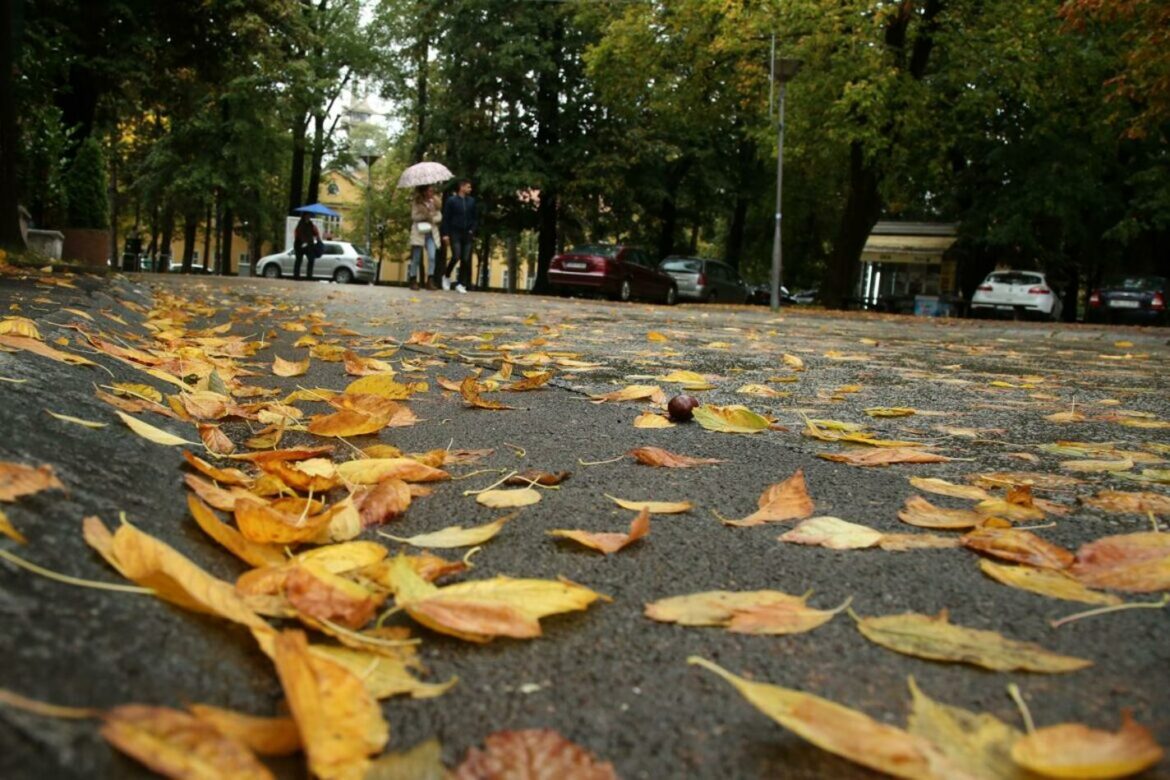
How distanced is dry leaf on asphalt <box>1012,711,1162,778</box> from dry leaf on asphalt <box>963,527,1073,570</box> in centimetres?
61

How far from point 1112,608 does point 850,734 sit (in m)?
0.60

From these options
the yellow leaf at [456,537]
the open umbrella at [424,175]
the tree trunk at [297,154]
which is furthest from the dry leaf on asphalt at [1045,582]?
the tree trunk at [297,154]

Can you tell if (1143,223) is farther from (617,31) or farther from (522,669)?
(522,669)

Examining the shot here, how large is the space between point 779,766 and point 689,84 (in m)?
22.8

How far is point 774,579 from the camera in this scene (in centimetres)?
134

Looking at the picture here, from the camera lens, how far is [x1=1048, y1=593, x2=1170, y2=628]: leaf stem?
3.88ft

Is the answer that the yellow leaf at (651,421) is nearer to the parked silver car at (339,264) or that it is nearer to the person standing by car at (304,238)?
the person standing by car at (304,238)

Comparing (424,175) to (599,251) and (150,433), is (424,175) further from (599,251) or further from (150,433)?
(150,433)

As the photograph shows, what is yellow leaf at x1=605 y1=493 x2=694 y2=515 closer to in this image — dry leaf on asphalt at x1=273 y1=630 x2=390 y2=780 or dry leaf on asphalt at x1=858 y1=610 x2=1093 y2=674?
dry leaf on asphalt at x1=858 y1=610 x2=1093 y2=674

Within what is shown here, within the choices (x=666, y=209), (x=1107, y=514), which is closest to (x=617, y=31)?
(x=666, y=209)

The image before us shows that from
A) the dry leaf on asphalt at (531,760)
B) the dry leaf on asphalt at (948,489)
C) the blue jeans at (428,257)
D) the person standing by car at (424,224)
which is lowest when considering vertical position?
the dry leaf on asphalt at (531,760)

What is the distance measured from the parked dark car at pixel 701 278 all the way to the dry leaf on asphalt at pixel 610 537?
76.3 ft

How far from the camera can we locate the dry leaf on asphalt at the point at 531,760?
0.79m

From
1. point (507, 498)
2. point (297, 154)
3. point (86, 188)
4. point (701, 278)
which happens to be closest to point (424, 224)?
point (86, 188)
